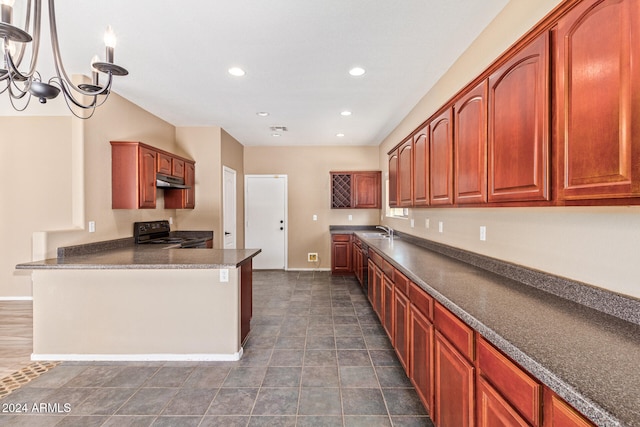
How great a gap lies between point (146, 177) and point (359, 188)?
12.7 ft

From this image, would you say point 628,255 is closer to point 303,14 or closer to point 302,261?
point 303,14

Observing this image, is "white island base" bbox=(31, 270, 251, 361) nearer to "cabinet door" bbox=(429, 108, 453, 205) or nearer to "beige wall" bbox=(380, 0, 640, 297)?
"cabinet door" bbox=(429, 108, 453, 205)

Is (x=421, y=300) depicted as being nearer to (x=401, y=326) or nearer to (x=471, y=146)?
(x=401, y=326)

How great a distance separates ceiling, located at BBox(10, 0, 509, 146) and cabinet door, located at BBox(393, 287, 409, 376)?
208cm

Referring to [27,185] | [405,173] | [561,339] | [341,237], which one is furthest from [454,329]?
[27,185]

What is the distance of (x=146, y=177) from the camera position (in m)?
3.57

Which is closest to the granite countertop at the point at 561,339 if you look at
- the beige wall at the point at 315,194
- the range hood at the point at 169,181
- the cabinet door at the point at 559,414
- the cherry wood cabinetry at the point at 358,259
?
the cabinet door at the point at 559,414

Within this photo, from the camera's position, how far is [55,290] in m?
2.62

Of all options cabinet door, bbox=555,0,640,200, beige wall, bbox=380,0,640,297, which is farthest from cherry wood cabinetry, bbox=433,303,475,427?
cabinet door, bbox=555,0,640,200

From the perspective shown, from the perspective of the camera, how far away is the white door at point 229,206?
5267 mm

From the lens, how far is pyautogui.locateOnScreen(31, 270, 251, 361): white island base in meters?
2.63

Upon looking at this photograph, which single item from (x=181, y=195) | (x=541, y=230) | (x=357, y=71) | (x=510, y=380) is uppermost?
(x=357, y=71)

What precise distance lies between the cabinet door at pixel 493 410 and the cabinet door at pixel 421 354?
52 centimetres

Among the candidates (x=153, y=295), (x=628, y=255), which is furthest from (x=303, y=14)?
(x=153, y=295)
